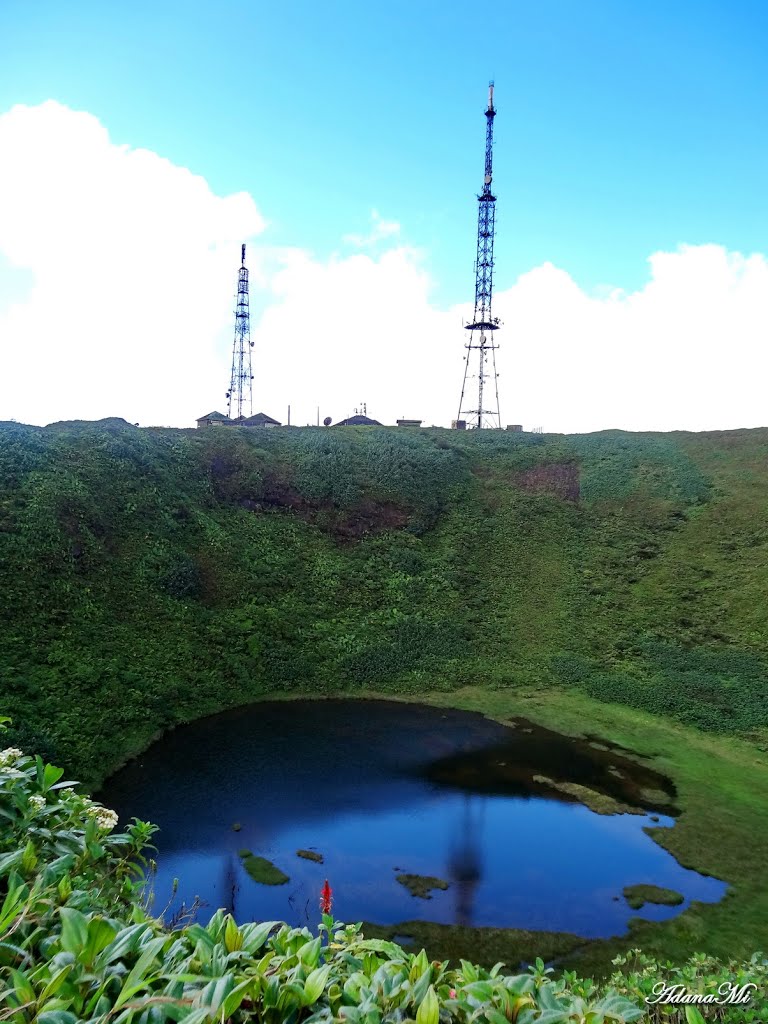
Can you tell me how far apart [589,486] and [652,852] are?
3183 cm

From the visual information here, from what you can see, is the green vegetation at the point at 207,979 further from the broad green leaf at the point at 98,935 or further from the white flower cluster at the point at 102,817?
the white flower cluster at the point at 102,817

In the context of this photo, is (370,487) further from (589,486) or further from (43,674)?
(43,674)

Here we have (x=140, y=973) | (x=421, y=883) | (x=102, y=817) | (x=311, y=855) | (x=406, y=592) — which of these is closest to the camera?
(x=140, y=973)

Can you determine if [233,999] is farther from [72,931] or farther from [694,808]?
[694,808]

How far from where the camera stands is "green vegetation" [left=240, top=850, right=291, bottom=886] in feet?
51.6

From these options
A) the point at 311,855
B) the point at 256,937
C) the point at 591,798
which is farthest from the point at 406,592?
the point at 256,937

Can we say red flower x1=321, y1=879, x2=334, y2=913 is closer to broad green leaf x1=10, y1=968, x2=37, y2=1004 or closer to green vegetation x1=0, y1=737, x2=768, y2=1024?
green vegetation x1=0, y1=737, x2=768, y2=1024

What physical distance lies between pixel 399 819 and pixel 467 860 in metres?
2.59

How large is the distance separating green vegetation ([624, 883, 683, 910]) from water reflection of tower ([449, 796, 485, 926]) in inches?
141

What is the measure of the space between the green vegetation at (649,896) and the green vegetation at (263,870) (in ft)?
26.8

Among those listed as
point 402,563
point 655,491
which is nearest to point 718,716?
point 402,563

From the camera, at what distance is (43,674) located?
23.0 metres

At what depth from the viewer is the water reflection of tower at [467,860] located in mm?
15234

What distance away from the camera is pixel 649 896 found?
15852 millimetres
